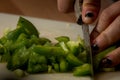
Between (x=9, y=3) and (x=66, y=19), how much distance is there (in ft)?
1.06

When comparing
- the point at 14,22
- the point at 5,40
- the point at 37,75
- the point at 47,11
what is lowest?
the point at 37,75

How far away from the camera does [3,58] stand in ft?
3.95

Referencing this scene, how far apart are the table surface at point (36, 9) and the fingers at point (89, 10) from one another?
0.69 meters

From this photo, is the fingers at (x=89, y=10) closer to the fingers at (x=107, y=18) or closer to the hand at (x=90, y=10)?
the hand at (x=90, y=10)

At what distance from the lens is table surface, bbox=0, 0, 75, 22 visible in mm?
1821

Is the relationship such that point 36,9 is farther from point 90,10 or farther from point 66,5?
point 90,10

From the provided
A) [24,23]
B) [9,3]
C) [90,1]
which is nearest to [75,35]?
[24,23]

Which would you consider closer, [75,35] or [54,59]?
[54,59]

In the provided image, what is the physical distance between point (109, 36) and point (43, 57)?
9.5 inches

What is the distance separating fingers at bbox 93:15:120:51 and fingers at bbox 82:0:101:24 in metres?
0.12

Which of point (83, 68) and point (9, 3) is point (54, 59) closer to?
point (83, 68)

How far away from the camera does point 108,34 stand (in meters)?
Answer: 1.22

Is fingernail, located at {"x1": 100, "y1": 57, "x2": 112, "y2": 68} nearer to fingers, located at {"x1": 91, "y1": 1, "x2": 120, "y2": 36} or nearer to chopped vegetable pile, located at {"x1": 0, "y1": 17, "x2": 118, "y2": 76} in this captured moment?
chopped vegetable pile, located at {"x1": 0, "y1": 17, "x2": 118, "y2": 76}

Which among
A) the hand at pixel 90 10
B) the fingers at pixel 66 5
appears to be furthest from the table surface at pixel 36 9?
the hand at pixel 90 10
